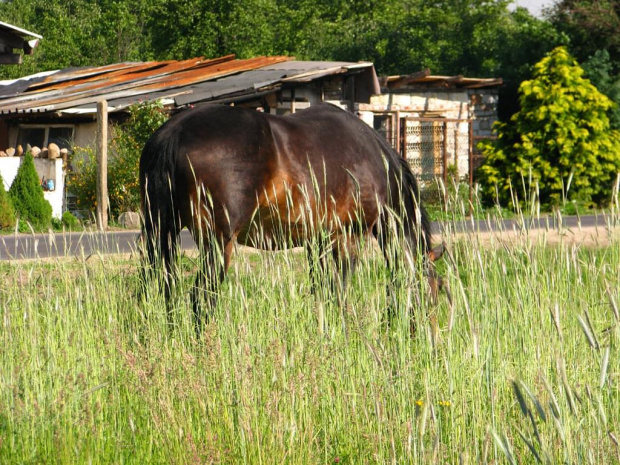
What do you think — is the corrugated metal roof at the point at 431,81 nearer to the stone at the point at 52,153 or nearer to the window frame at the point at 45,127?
the window frame at the point at 45,127

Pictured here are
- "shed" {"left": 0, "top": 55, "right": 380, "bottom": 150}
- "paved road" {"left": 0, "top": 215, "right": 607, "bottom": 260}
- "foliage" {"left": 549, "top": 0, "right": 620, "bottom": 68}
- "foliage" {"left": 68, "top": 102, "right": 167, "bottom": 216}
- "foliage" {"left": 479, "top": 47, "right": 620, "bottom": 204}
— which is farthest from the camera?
"foliage" {"left": 549, "top": 0, "right": 620, "bottom": 68}

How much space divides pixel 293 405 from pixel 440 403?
585 millimetres

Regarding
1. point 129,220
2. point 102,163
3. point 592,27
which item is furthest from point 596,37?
point 102,163

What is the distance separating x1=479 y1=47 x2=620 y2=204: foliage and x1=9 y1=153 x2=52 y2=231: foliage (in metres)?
8.65

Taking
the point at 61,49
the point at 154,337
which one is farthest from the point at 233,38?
the point at 154,337

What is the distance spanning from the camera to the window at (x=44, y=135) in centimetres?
2058

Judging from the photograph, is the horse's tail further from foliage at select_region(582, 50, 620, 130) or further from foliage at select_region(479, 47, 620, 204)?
foliage at select_region(582, 50, 620, 130)

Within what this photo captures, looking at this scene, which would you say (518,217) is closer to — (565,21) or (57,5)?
(565,21)

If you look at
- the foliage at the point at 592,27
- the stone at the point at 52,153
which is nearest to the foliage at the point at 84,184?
the stone at the point at 52,153

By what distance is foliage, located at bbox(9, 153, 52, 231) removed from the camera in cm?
1441

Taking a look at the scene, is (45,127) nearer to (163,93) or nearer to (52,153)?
(163,93)

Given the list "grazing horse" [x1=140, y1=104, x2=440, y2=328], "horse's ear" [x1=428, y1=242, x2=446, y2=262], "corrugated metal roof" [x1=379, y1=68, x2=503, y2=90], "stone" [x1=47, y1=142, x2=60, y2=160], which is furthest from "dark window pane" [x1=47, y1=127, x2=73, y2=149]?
"horse's ear" [x1=428, y1=242, x2=446, y2=262]

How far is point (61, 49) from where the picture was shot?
3941 cm

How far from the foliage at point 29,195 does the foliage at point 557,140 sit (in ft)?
28.4
